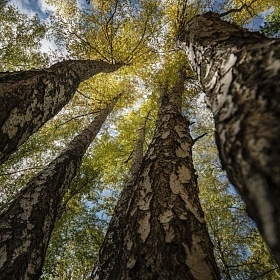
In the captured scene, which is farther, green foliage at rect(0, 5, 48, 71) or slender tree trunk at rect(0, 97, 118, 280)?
green foliage at rect(0, 5, 48, 71)

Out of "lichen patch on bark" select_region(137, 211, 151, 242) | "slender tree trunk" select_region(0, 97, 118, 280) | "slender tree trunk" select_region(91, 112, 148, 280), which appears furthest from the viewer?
"slender tree trunk" select_region(0, 97, 118, 280)

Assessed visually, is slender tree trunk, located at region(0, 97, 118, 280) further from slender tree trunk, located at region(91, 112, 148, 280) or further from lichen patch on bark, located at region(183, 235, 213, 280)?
lichen patch on bark, located at region(183, 235, 213, 280)

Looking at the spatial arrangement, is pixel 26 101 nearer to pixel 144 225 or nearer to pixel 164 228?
pixel 144 225

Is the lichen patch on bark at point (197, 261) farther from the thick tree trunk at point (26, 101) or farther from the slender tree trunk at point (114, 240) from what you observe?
the thick tree trunk at point (26, 101)

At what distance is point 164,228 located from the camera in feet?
6.59

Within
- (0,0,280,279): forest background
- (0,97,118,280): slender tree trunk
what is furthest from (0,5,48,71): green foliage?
(0,97,118,280): slender tree trunk

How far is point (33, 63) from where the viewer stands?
1144 centimetres

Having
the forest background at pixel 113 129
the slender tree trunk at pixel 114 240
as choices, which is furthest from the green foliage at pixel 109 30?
the slender tree trunk at pixel 114 240

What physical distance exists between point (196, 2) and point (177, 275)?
9.67m

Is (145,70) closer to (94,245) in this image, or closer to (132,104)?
(132,104)

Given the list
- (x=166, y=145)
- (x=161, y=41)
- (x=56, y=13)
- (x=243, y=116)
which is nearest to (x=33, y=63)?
(x=56, y=13)

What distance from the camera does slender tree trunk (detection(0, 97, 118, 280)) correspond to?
2861 millimetres

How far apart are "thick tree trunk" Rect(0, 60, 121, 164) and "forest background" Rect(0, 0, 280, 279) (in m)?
4.56

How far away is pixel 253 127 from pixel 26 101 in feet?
7.66
